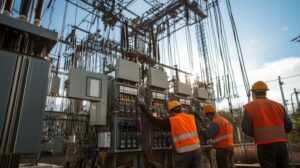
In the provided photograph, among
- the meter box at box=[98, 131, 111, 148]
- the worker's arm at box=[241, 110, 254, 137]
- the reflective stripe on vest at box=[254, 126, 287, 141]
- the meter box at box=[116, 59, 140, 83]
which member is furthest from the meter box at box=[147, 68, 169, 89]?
the reflective stripe on vest at box=[254, 126, 287, 141]

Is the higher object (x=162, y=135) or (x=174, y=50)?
(x=174, y=50)

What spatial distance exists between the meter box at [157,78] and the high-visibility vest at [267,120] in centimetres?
273

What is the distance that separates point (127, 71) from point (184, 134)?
82.8 inches

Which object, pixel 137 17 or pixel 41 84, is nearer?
pixel 41 84

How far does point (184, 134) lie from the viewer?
2.94 m

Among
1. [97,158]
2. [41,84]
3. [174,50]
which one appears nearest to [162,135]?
[97,158]

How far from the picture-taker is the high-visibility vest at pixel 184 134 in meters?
2.88

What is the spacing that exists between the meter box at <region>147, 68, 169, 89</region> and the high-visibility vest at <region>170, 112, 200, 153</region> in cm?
212

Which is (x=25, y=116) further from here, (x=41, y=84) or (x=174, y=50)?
(x=174, y=50)

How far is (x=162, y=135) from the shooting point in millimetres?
4688

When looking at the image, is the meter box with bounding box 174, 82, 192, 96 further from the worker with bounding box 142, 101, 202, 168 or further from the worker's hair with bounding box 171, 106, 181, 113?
the worker with bounding box 142, 101, 202, 168

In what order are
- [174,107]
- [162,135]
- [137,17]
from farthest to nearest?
1. [137,17]
2. [162,135]
3. [174,107]

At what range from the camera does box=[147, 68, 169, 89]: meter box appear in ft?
16.9

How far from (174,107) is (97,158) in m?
1.78
